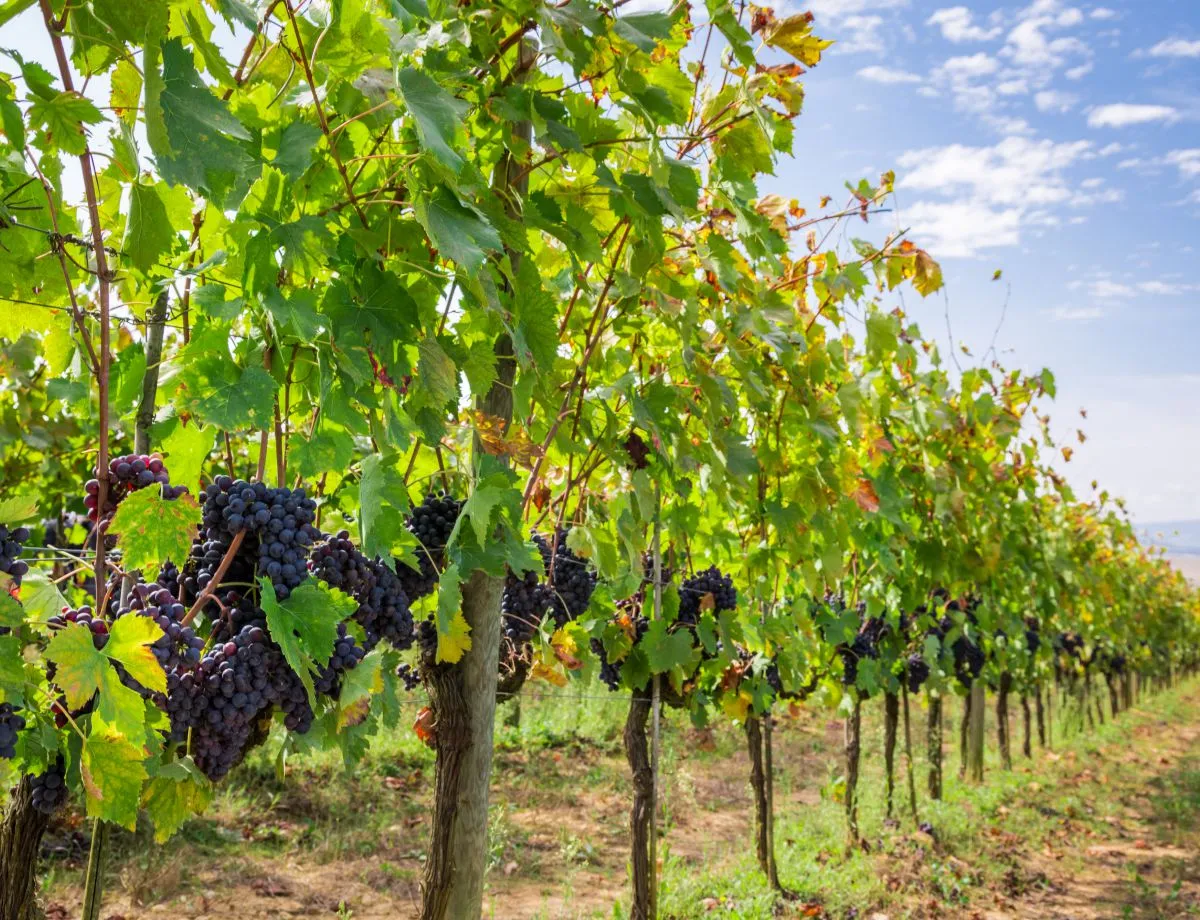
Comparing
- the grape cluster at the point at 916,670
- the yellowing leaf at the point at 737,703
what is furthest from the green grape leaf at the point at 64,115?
Answer: the grape cluster at the point at 916,670

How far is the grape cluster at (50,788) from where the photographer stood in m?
1.66

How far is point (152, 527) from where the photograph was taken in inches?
59.1

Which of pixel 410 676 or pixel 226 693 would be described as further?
pixel 410 676

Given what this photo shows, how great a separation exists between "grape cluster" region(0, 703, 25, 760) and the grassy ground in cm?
64

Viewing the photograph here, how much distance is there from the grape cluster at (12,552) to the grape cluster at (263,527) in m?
0.33

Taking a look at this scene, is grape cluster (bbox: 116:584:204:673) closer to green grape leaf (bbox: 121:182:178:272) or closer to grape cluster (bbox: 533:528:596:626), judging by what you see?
green grape leaf (bbox: 121:182:178:272)

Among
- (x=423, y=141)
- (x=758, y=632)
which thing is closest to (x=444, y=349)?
(x=423, y=141)

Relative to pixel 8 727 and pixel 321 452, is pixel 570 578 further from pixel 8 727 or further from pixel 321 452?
pixel 8 727

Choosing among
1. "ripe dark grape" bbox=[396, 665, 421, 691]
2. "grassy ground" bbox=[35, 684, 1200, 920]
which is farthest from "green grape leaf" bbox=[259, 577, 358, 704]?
"ripe dark grape" bbox=[396, 665, 421, 691]

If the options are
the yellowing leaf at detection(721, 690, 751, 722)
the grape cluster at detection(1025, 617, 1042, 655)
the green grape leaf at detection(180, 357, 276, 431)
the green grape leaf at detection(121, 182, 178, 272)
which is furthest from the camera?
the grape cluster at detection(1025, 617, 1042, 655)

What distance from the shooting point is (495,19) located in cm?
203

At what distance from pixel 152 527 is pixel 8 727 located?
334 mm

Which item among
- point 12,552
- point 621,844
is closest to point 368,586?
point 12,552

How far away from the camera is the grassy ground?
4949 millimetres
